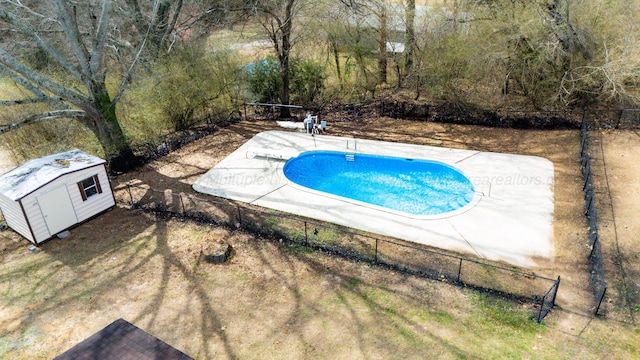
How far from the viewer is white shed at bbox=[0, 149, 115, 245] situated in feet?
30.7

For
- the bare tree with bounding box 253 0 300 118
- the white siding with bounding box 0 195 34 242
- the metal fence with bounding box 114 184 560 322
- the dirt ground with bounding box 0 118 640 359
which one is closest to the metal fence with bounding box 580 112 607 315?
the dirt ground with bounding box 0 118 640 359

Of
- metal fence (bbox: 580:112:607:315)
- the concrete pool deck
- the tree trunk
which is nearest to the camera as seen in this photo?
metal fence (bbox: 580:112:607:315)

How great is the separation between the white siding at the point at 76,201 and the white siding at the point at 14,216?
20 cm

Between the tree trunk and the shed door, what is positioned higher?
the tree trunk

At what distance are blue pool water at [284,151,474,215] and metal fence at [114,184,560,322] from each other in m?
2.36

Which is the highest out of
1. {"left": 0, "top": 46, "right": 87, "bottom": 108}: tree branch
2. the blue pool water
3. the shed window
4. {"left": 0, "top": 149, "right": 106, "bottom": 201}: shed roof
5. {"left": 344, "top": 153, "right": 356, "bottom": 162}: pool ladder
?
{"left": 0, "top": 46, "right": 87, "bottom": 108}: tree branch

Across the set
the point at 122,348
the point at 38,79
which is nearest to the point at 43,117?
the point at 38,79

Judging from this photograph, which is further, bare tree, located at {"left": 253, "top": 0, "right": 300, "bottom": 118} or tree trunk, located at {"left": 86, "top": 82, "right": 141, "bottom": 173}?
bare tree, located at {"left": 253, "top": 0, "right": 300, "bottom": 118}

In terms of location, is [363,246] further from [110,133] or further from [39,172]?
[110,133]

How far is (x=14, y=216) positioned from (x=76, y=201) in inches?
53.7

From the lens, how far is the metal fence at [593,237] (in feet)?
25.3

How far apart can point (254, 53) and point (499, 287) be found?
1455 cm

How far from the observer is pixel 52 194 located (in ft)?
31.6

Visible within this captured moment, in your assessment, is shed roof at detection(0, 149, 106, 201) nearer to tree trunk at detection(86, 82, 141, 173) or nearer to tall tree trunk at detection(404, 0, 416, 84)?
tree trunk at detection(86, 82, 141, 173)
